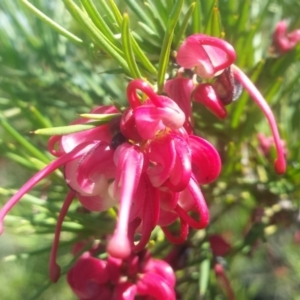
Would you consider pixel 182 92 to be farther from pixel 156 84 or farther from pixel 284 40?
pixel 284 40

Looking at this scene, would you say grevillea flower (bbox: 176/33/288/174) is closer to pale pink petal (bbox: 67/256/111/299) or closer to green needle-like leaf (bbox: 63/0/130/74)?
green needle-like leaf (bbox: 63/0/130/74)

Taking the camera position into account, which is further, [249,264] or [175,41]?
[249,264]

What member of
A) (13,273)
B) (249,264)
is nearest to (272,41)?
(249,264)

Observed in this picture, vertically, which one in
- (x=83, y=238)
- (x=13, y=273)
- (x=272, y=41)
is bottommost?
(x=13, y=273)

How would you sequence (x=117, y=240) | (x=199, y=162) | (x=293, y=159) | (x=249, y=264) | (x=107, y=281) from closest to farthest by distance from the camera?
(x=117, y=240) → (x=199, y=162) → (x=107, y=281) → (x=293, y=159) → (x=249, y=264)

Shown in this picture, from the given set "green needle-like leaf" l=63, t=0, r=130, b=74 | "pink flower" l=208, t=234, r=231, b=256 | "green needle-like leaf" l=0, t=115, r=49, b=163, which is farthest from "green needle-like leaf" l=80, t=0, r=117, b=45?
"pink flower" l=208, t=234, r=231, b=256

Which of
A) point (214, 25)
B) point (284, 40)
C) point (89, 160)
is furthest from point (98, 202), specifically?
point (284, 40)

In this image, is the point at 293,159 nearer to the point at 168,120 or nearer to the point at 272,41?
the point at 272,41
